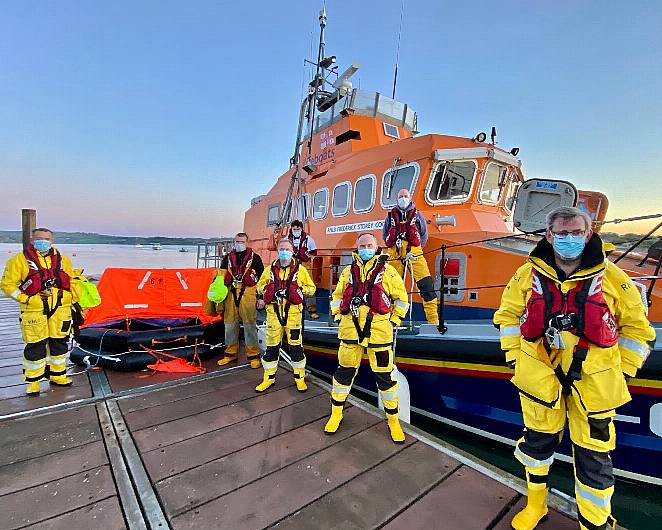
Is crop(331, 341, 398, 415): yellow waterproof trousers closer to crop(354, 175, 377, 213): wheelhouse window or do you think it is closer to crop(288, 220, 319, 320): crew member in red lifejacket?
crop(288, 220, 319, 320): crew member in red lifejacket

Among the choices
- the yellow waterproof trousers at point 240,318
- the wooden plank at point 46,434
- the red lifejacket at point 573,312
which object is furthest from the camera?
the yellow waterproof trousers at point 240,318

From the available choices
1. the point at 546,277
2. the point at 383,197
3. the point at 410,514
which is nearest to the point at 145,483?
the point at 410,514

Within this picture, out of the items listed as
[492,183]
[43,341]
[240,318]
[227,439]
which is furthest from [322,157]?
[227,439]

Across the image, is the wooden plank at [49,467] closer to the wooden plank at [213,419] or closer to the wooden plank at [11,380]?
the wooden plank at [213,419]

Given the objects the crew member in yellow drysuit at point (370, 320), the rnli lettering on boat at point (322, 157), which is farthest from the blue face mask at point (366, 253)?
the rnli lettering on boat at point (322, 157)

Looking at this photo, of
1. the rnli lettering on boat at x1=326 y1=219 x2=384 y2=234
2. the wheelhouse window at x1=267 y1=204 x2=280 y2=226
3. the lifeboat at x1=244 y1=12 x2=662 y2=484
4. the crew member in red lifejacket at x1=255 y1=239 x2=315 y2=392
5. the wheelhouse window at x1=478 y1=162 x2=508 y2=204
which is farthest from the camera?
the wheelhouse window at x1=267 y1=204 x2=280 y2=226

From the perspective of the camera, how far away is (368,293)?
273cm

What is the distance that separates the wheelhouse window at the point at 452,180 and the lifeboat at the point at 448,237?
0.04 ft

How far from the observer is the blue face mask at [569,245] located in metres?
1.61

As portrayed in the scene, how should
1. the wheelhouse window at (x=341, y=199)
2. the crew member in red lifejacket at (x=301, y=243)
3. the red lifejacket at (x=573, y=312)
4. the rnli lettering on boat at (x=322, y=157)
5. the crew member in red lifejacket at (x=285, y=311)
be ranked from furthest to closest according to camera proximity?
the rnli lettering on boat at (x=322, y=157) → the wheelhouse window at (x=341, y=199) → the crew member in red lifejacket at (x=301, y=243) → the crew member in red lifejacket at (x=285, y=311) → the red lifejacket at (x=573, y=312)

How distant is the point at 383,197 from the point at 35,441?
4.08 metres

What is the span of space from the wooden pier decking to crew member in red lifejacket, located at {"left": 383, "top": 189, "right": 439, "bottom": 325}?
134 centimetres

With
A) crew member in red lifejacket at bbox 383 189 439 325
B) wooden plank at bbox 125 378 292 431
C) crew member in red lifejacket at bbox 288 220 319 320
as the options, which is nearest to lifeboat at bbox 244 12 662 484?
crew member in red lifejacket at bbox 383 189 439 325

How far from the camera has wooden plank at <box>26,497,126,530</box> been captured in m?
1.75
